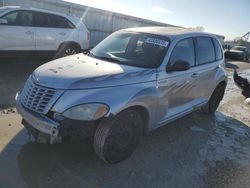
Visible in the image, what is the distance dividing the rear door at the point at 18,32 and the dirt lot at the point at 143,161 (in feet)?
10.9

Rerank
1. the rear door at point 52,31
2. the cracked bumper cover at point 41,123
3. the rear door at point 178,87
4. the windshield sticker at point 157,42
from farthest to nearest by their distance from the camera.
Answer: the rear door at point 52,31
the windshield sticker at point 157,42
the rear door at point 178,87
the cracked bumper cover at point 41,123

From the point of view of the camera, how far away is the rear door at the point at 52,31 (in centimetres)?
928

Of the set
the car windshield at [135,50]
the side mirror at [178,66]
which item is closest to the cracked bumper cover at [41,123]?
the car windshield at [135,50]

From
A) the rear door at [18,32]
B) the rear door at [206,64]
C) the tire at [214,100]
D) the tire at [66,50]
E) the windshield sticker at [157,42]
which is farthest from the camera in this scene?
the tire at [66,50]

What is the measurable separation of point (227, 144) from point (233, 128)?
1.04m

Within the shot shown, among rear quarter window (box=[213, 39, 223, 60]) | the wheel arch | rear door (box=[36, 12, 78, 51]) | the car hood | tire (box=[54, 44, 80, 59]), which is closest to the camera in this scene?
the car hood

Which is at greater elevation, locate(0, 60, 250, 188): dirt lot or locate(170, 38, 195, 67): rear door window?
locate(170, 38, 195, 67): rear door window

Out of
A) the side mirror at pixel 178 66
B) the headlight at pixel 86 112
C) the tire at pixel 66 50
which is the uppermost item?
the side mirror at pixel 178 66

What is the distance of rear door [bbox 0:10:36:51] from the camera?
334 inches

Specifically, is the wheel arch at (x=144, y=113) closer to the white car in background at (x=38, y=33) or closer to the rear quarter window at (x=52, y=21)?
the white car in background at (x=38, y=33)

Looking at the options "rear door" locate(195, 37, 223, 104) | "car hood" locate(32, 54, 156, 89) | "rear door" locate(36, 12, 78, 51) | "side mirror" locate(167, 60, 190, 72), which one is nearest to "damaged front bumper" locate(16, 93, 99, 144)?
"car hood" locate(32, 54, 156, 89)

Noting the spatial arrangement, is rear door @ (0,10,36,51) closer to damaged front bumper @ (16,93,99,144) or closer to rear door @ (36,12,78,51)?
rear door @ (36,12,78,51)

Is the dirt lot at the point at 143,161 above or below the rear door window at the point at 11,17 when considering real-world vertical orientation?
below

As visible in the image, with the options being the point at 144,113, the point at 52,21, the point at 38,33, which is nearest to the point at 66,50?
the point at 52,21
